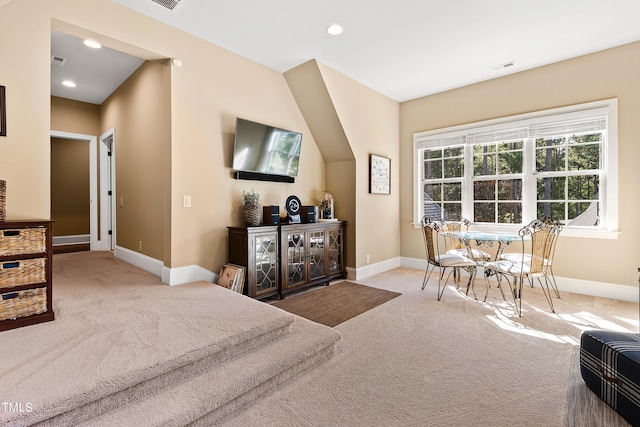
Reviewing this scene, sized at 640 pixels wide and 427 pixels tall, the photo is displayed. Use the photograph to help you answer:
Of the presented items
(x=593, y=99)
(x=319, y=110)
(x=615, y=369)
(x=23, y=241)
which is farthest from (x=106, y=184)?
(x=593, y=99)

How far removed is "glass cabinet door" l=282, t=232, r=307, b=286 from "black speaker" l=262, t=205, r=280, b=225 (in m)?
0.24

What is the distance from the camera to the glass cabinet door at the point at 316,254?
3.96 meters

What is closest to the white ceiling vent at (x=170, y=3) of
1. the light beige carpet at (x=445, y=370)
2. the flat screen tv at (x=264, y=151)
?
the flat screen tv at (x=264, y=151)

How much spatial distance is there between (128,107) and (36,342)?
146 inches

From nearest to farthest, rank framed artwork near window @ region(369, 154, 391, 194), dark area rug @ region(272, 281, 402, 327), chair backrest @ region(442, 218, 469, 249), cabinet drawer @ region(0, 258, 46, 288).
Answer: cabinet drawer @ region(0, 258, 46, 288) < dark area rug @ region(272, 281, 402, 327) < chair backrest @ region(442, 218, 469, 249) < framed artwork near window @ region(369, 154, 391, 194)

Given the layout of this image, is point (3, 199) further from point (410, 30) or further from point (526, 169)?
point (526, 169)

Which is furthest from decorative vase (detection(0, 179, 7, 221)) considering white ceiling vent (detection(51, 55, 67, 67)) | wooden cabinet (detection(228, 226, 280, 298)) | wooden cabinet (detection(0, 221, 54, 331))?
white ceiling vent (detection(51, 55, 67, 67))

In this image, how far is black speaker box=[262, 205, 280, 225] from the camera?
12.0 ft

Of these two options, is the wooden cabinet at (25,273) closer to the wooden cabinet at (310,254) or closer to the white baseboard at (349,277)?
the white baseboard at (349,277)

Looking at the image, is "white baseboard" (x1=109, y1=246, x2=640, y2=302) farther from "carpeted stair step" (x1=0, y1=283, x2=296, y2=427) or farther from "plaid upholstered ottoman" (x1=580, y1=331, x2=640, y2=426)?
"plaid upholstered ottoman" (x1=580, y1=331, x2=640, y2=426)

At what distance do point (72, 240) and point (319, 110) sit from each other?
6.11 metres

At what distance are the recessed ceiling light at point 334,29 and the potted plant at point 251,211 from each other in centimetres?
200

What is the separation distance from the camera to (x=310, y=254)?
3943 mm

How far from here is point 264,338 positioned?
219 centimetres
